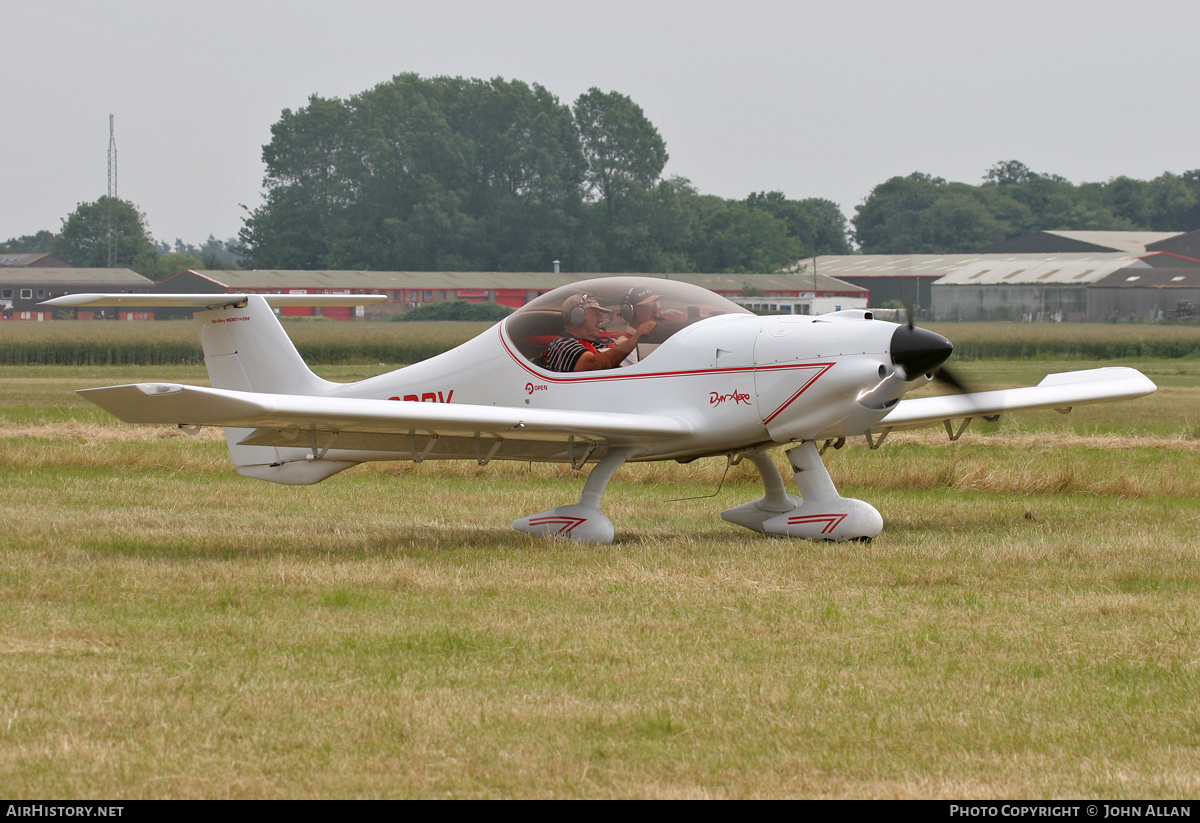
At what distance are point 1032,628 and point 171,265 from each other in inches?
5096

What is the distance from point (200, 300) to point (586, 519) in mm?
3795

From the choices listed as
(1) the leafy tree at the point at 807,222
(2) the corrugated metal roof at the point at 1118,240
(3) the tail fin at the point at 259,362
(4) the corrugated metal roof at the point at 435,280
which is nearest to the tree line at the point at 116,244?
(4) the corrugated metal roof at the point at 435,280

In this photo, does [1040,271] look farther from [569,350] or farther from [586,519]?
[586,519]

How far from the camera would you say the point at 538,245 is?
103 meters

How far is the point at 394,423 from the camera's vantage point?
975 cm

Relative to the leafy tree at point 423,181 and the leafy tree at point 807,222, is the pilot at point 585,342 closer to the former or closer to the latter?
the leafy tree at point 423,181

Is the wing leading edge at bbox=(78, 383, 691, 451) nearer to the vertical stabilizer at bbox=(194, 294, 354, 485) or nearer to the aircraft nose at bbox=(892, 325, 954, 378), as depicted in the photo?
the vertical stabilizer at bbox=(194, 294, 354, 485)

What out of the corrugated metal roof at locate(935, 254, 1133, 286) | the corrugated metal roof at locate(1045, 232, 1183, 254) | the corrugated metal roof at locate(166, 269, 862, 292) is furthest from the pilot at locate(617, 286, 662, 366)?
the corrugated metal roof at locate(1045, 232, 1183, 254)

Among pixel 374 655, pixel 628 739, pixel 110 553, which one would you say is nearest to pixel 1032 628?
pixel 628 739

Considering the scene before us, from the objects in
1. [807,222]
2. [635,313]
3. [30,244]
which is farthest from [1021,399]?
[30,244]

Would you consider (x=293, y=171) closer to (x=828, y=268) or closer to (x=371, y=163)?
(x=371, y=163)

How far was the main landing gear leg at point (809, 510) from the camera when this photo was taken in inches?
407

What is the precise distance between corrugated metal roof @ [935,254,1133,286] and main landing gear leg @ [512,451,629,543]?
8093 cm

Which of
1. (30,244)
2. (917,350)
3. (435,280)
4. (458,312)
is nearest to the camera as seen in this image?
(917,350)
